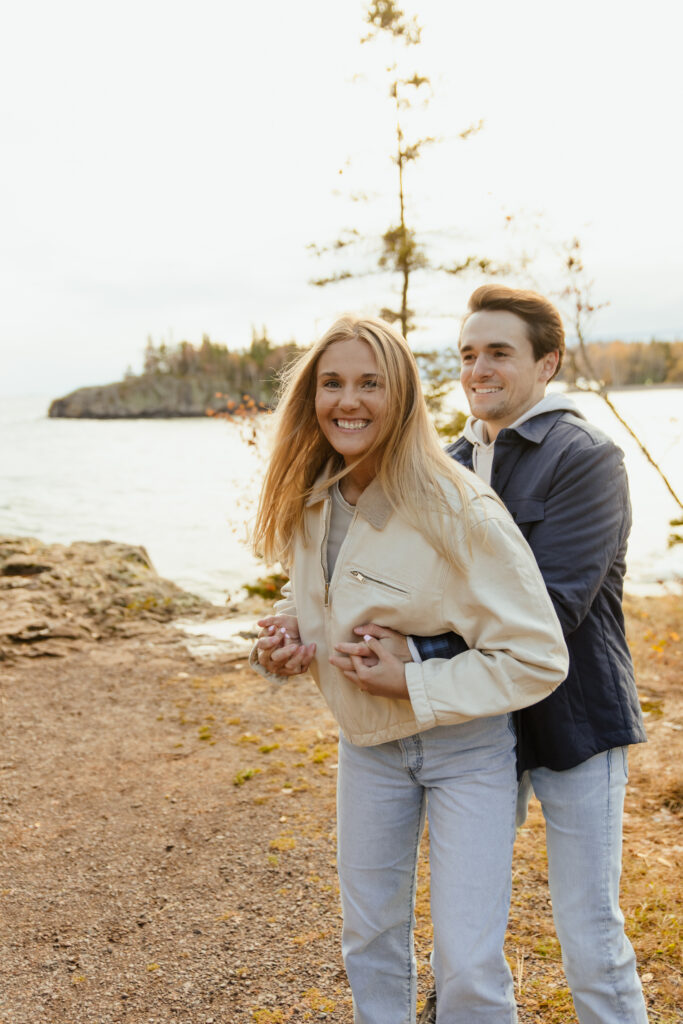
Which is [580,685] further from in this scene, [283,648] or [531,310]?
[531,310]

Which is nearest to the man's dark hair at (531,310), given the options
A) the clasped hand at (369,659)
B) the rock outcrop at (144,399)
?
the clasped hand at (369,659)

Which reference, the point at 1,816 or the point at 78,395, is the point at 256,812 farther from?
the point at 78,395

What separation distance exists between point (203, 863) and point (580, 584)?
105 inches

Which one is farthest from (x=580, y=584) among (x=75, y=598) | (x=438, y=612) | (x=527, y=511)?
(x=75, y=598)

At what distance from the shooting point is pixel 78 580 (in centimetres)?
949

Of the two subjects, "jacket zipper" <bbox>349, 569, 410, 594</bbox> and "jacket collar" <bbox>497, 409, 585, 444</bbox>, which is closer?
"jacket zipper" <bbox>349, 569, 410, 594</bbox>

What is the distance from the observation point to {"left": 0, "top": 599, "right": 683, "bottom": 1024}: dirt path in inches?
114

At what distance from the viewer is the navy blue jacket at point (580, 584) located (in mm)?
2084

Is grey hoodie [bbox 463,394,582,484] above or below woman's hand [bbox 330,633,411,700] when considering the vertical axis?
above

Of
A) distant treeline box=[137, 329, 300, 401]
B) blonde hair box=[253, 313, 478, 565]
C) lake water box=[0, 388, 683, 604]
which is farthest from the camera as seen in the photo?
distant treeline box=[137, 329, 300, 401]

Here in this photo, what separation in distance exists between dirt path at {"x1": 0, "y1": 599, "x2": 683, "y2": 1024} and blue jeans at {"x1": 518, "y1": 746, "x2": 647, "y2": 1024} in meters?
0.79

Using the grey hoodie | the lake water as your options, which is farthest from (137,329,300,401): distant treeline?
the grey hoodie

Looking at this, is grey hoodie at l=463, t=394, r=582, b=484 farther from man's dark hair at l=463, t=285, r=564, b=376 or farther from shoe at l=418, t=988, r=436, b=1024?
shoe at l=418, t=988, r=436, b=1024

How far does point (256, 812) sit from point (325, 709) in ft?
5.31
